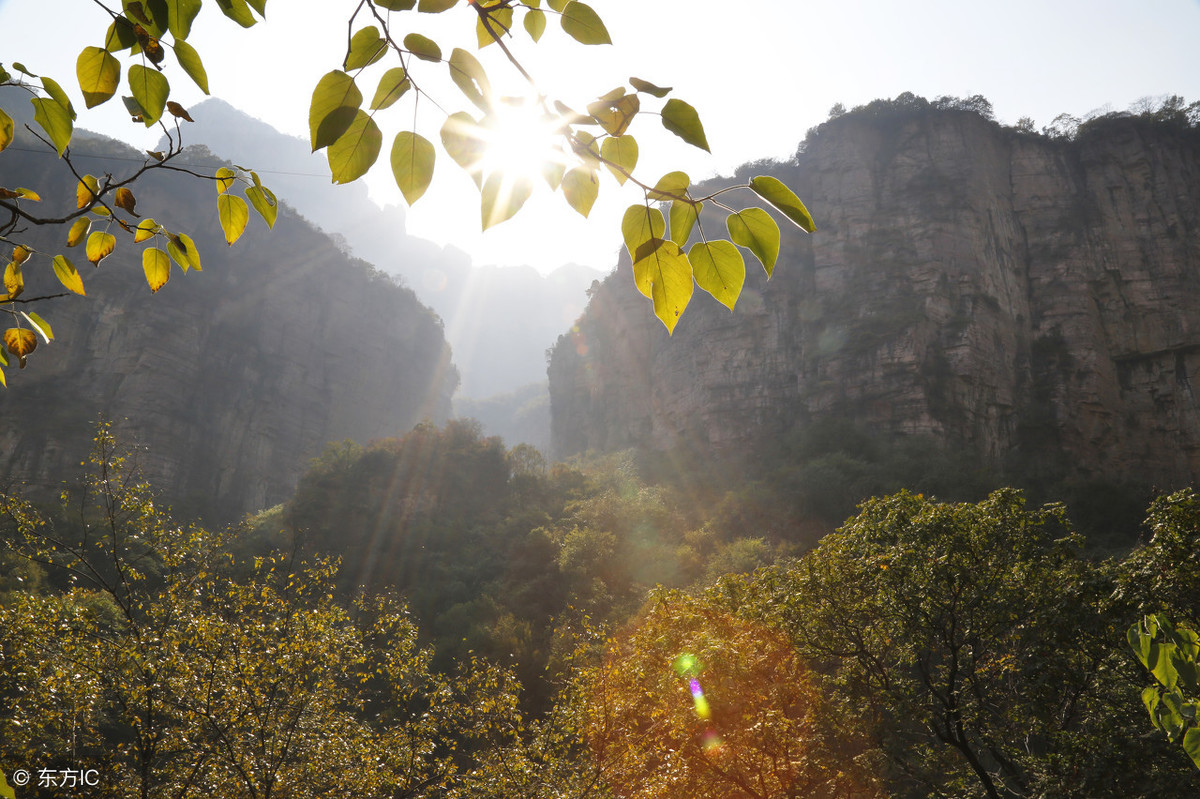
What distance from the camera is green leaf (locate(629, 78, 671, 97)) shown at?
0.57 metres

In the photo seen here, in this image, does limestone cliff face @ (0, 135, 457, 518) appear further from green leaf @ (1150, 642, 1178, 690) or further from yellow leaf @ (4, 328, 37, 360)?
green leaf @ (1150, 642, 1178, 690)

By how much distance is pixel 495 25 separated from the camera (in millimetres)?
668

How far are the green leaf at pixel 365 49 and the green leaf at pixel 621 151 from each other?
233 mm

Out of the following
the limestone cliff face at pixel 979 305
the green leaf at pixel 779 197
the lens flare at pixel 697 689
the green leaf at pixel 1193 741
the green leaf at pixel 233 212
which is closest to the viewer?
the green leaf at pixel 779 197

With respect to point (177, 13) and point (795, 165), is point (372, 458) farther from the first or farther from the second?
point (177, 13)

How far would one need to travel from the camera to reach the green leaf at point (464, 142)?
629 millimetres

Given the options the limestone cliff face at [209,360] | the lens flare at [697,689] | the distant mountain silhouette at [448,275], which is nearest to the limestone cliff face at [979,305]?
the lens flare at [697,689]

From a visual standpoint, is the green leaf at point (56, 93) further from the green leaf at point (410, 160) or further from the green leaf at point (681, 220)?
the green leaf at point (681, 220)

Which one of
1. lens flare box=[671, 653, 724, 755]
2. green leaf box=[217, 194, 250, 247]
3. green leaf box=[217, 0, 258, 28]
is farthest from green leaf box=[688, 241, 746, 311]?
lens flare box=[671, 653, 724, 755]

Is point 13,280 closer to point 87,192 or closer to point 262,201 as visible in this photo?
point 87,192

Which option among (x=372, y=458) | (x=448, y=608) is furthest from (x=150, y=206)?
(x=448, y=608)

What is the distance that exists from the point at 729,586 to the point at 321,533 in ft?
59.4

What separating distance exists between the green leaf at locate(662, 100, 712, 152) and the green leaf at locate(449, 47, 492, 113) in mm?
178

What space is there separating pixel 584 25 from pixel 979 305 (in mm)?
24556
